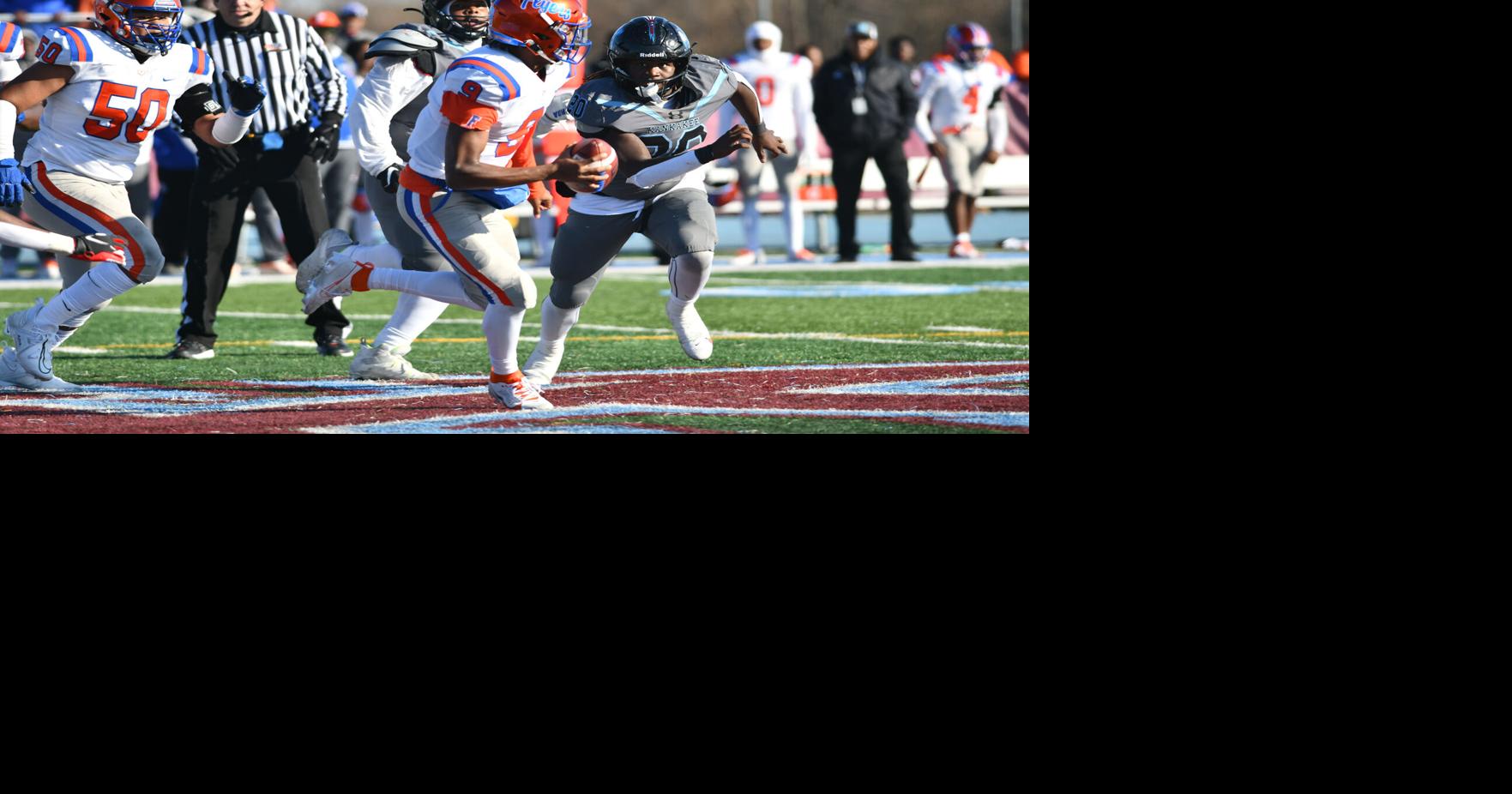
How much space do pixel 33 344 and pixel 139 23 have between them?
1.14 meters

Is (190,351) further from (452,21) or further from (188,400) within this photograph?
(452,21)

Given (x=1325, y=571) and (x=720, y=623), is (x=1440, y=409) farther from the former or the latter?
(x=720, y=623)

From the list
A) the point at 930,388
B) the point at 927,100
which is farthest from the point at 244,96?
the point at 927,100

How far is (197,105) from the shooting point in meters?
6.88

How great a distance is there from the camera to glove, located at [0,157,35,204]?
6.28 metres

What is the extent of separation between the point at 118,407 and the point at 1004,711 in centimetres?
393

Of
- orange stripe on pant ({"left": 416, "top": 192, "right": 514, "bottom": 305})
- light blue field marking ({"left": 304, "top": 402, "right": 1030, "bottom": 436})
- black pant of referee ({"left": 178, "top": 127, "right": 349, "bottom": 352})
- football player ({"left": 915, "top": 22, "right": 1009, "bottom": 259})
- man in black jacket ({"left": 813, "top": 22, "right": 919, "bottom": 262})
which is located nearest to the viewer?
light blue field marking ({"left": 304, "top": 402, "right": 1030, "bottom": 436})

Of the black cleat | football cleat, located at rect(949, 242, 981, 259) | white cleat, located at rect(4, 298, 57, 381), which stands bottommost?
football cleat, located at rect(949, 242, 981, 259)

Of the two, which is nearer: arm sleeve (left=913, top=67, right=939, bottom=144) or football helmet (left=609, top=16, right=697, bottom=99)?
football helmet (left=609, top=16, right=697, bottom=99)

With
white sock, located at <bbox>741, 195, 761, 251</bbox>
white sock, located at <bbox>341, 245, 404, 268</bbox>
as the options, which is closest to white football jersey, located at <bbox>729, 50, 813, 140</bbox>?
white sock, located at <bbox>741, 195, 761, 251</bbox>

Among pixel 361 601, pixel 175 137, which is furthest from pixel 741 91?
pixel 175 137

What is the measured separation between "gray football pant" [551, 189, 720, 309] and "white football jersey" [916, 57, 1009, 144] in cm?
777

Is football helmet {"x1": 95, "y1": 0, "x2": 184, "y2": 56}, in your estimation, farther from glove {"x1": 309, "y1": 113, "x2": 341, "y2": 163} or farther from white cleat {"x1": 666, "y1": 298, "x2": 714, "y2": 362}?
white cleat {"x1": 666, "y1": 298, "x2": 714, "y2": 362}

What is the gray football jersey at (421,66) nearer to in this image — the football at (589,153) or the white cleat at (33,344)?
the football at (589,153)
